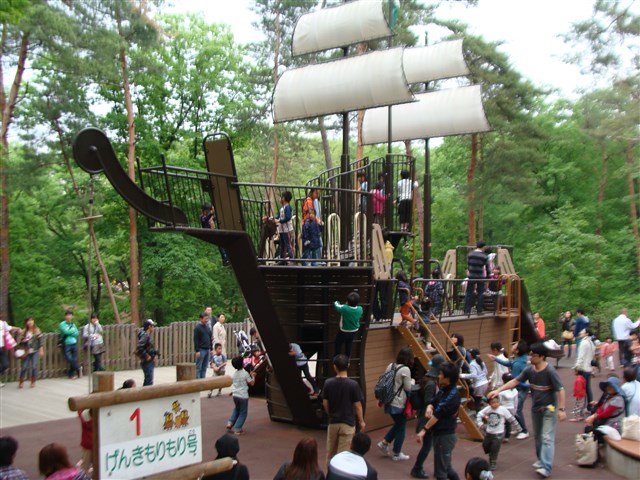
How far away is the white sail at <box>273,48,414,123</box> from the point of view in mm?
15805

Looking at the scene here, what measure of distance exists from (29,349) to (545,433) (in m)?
12.2

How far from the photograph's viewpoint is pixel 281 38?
116ft

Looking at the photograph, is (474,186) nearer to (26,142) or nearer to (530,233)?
(530,233)

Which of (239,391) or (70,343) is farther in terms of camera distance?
(70,343)

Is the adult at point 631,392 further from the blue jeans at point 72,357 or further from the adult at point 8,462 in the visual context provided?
the blue jeans at point 72,357

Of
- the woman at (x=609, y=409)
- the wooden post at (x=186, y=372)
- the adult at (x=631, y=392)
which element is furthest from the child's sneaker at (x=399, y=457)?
the wooden post at (x=186, y=372)

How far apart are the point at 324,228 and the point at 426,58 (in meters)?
14.6

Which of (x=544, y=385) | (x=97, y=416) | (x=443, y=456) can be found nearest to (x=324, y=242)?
(x=544, y=385)

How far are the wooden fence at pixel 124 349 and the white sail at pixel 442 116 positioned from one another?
8.53m

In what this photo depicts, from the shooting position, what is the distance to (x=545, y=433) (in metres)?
9.79

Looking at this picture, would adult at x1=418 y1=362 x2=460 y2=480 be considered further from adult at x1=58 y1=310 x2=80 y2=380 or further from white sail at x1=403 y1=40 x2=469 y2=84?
white sail at x1=403 y1=40 x2=469 y2=84

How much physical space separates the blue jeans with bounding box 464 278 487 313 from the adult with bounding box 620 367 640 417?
245 inches

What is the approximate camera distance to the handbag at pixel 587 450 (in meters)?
10.5

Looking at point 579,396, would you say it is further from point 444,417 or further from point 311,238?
point 444,417
